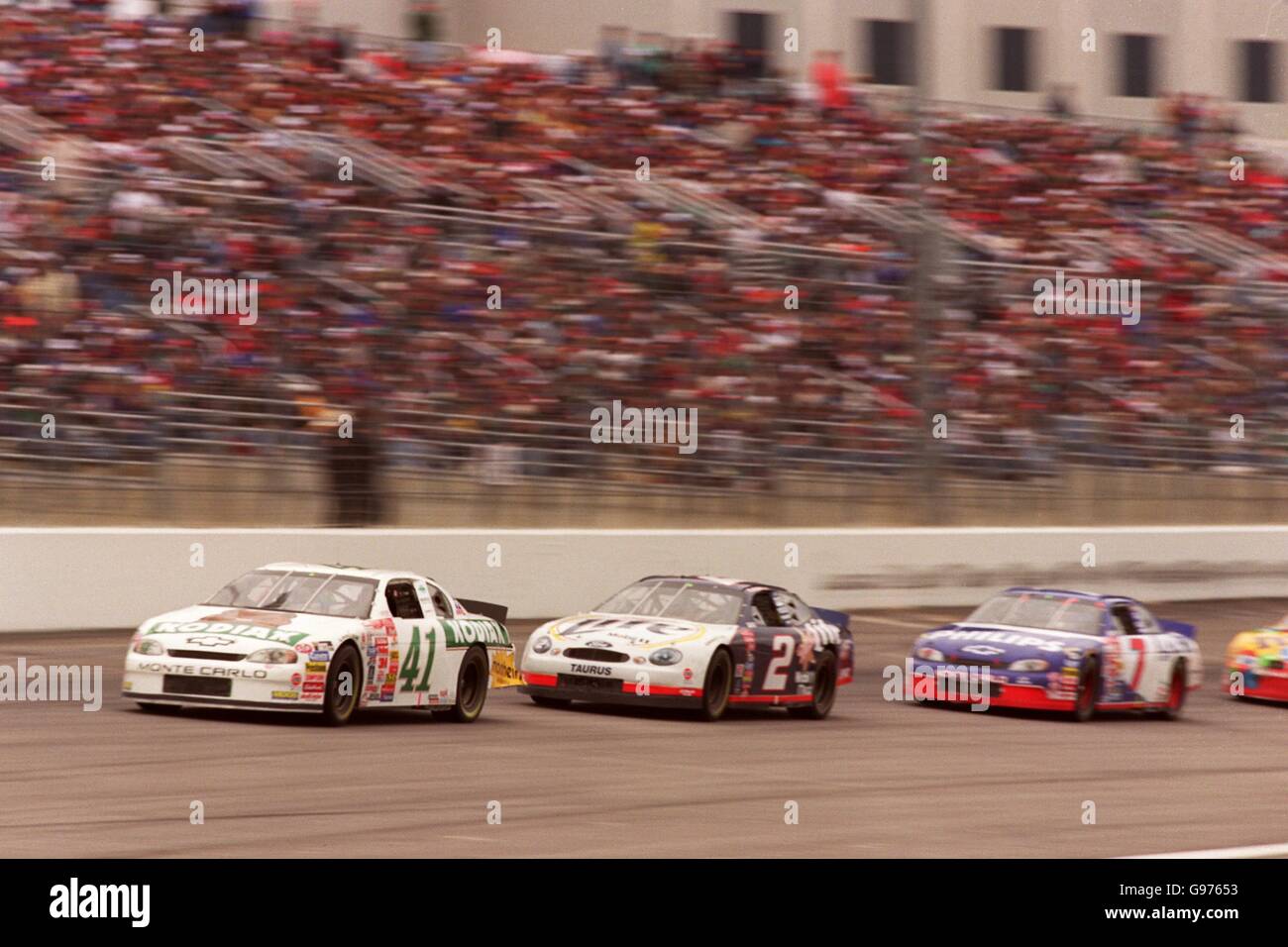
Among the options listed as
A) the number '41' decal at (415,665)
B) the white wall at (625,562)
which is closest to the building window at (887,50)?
the white wall at (625,562)

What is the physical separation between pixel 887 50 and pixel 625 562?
1942 cm

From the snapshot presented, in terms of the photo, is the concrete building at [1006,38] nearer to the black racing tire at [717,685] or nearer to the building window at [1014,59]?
the building window at [1014,59]

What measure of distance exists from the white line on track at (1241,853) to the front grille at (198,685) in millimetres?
5711

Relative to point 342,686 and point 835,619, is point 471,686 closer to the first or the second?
point 342,686

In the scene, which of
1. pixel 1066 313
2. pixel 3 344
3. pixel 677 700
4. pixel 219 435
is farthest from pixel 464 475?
pixel 1066 313

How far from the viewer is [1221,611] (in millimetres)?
24984

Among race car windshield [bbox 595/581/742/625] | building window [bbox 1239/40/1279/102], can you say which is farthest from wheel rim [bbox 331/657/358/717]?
building window [bbox 1239/40/1279/102]

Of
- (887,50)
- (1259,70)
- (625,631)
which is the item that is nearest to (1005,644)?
(625,631)

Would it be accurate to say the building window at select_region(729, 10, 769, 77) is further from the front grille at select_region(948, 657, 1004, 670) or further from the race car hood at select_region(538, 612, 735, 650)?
the race car hood at select_region(538, 612, 735, 650)

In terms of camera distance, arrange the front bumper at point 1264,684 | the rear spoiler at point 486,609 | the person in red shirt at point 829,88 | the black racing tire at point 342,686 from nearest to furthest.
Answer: the black racing tire at point 342,686, the rear spoiler at point 486,609, the front bumper at point 1264,684, the person in red shirt at point 829,88

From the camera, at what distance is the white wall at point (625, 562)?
16.4 metres
